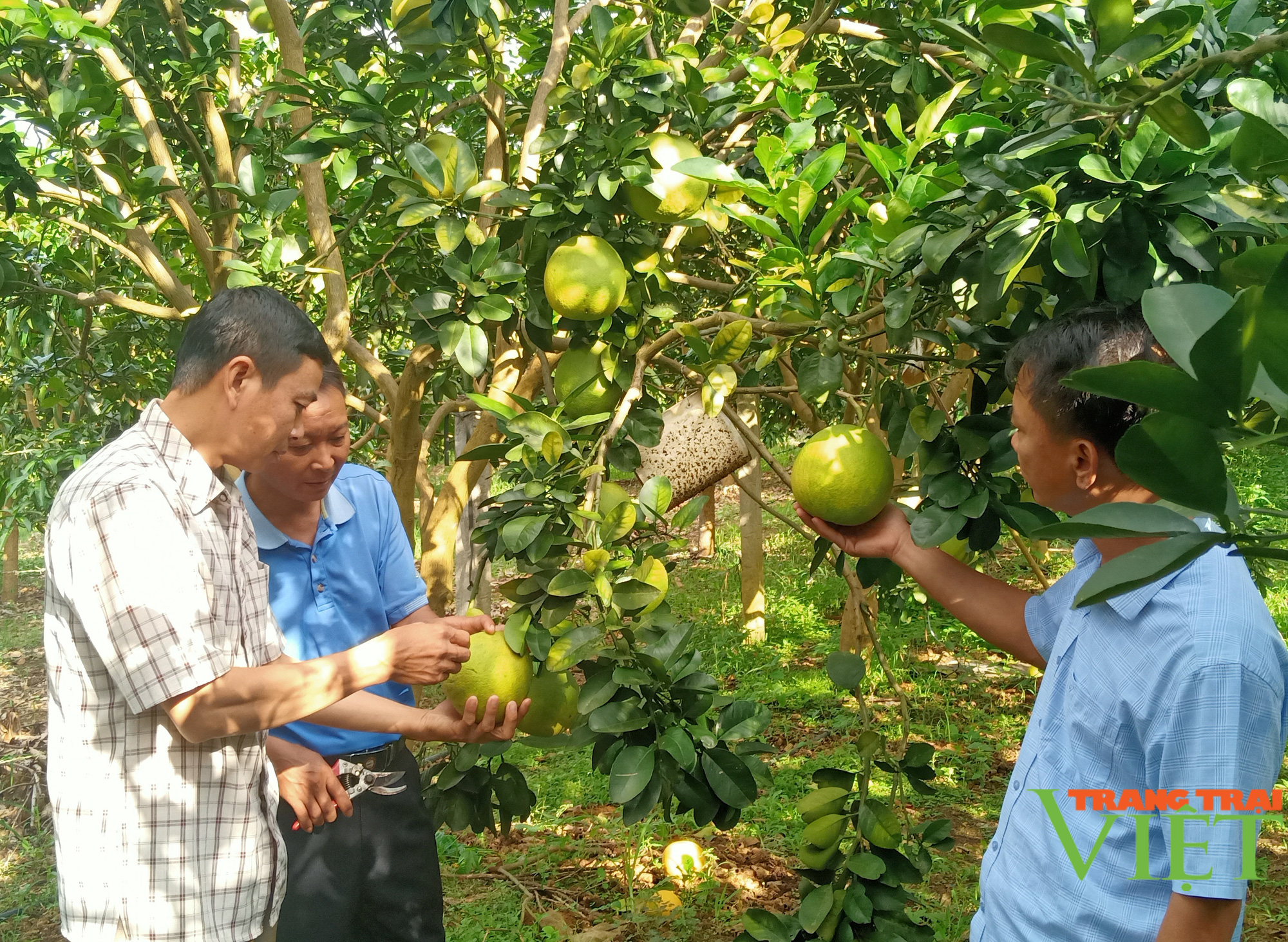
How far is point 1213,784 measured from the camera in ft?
3.37

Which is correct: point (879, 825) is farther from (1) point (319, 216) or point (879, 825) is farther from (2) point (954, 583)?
(1) point (319, 216)

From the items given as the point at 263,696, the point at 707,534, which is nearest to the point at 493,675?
the point at 263,696

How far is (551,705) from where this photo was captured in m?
1.57

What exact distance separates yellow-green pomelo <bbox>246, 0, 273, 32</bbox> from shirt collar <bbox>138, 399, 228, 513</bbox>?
4.89ft

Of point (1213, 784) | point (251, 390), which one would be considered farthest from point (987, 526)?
point (251, 390)

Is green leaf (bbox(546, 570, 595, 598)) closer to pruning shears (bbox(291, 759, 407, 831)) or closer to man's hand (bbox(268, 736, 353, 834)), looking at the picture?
man's hand (bbox(268, 736, 353, 834))

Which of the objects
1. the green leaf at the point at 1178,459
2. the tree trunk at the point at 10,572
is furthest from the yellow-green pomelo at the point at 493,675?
the tree trunk at the point at 10,572

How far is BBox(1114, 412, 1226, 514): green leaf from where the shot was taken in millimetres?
516

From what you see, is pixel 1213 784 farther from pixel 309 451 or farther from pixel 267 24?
pixel 267 24

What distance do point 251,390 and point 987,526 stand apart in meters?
1.07

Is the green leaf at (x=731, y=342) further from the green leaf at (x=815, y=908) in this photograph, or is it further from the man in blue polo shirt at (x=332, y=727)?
the green leaf at (x=815, y=908)

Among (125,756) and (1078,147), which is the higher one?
(1078,147)

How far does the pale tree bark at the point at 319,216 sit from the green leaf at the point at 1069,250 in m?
1.60

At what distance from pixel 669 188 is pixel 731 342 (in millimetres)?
254
